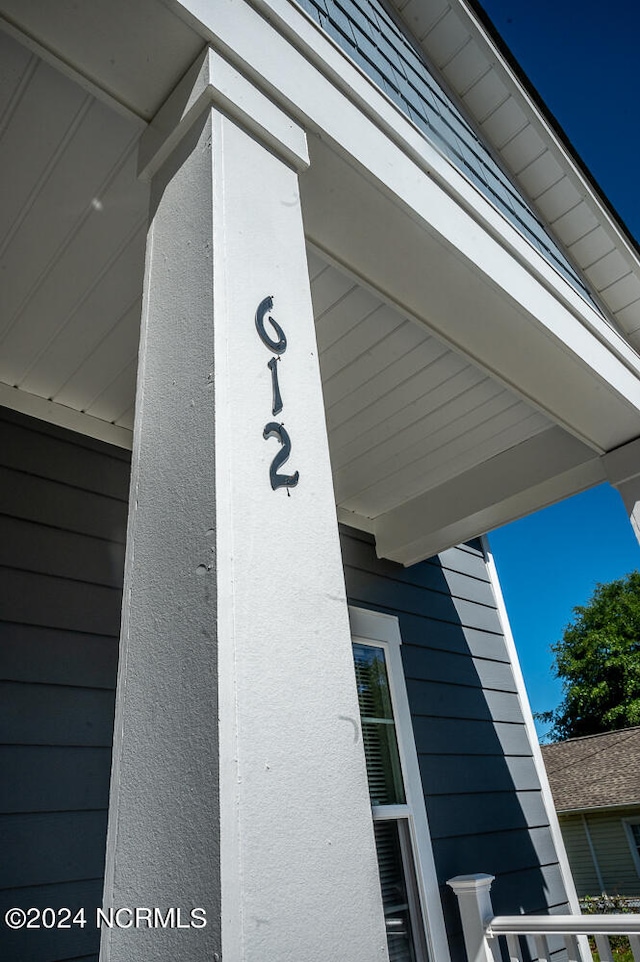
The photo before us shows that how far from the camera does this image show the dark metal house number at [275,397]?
956mm

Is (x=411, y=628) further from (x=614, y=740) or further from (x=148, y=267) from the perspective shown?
(x=614, y=740)

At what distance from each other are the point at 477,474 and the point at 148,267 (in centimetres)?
254

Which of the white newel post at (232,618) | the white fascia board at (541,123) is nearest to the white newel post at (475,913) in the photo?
the white newel post at (232,618)

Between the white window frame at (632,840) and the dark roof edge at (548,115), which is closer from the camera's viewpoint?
the dark roof edge at (548,115)

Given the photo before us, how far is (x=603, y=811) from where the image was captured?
1397 cm

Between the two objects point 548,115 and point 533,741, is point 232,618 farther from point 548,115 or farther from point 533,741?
point 533,741

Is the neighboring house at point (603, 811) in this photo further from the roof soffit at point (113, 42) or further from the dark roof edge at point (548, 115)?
the roof soffit at point (113, 42)

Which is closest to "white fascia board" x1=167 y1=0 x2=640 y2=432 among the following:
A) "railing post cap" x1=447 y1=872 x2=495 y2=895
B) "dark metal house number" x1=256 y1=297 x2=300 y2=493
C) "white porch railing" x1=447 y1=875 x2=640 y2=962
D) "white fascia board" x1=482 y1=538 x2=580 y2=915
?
"dark metal house number" x1=256 y1=297 x2=300 y2=493

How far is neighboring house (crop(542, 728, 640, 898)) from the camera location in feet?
44.9

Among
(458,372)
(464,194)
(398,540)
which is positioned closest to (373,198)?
(464,194)

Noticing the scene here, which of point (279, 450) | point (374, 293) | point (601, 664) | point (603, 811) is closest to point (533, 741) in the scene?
point (374, 293)

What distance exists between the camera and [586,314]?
242 centimetres

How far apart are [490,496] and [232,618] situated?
2765mm

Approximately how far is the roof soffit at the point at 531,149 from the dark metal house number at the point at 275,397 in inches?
104
